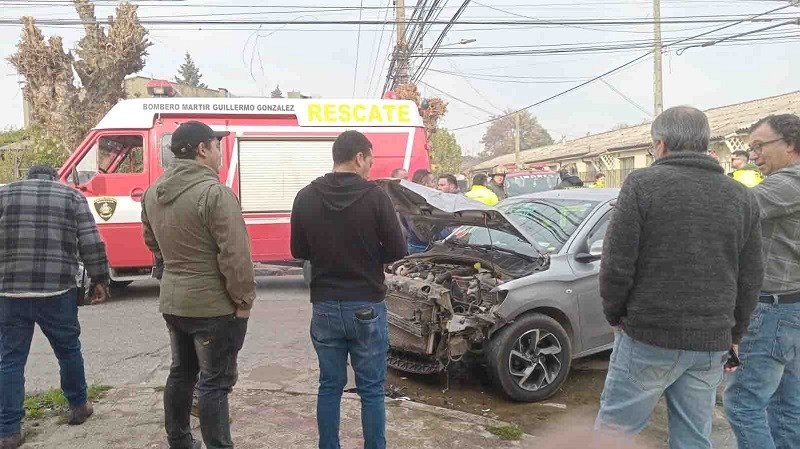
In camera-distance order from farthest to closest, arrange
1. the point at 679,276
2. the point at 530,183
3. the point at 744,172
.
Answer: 1. the point at 530,183
2. the point at 744,172
3. the point at 679,276

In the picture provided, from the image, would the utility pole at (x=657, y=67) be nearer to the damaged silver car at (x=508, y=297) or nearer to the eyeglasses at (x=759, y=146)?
the damaged silver car at (x=508, y=297)

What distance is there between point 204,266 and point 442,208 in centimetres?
233

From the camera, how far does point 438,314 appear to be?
4852 millimetres

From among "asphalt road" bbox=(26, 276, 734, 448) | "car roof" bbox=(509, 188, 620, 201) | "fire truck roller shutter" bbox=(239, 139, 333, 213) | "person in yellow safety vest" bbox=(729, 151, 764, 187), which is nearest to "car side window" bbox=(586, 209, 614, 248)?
"car roof" bbox=(509, 188, 620, 201)

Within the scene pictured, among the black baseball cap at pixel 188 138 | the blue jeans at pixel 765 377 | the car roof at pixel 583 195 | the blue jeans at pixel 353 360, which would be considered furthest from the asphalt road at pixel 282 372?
the black baseball cap at pixel 188 138

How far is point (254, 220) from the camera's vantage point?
9297mm

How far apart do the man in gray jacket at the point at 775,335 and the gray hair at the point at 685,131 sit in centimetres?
70

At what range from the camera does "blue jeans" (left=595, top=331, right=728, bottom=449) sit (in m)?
2.52

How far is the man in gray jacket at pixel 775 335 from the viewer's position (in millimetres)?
2982

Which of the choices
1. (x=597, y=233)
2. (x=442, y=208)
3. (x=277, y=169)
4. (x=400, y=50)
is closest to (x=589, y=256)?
(x=597, y=233)

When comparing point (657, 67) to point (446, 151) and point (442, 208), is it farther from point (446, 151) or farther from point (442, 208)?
point (446, 151)

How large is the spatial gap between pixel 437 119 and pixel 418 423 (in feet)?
48.0

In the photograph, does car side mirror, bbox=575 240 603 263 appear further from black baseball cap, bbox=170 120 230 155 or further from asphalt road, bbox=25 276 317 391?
black baseball cap, bbox=170 120 230 155

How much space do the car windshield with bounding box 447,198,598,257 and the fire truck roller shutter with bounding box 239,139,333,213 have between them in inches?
152
